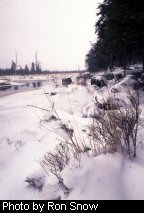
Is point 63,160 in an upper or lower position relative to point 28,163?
upper

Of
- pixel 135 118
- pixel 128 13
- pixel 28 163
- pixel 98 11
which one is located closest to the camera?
A: pixel 135 118

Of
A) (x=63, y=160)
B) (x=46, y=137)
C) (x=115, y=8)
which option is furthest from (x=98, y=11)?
(x=63, y=160)

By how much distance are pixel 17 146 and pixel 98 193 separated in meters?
3.17

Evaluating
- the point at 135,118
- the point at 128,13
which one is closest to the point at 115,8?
the point at 128,13

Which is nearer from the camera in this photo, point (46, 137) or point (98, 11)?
point (46, 137)

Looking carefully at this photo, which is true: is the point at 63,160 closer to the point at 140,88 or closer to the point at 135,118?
the point at 135,118

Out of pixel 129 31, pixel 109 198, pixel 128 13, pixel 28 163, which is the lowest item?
pixel 28 163

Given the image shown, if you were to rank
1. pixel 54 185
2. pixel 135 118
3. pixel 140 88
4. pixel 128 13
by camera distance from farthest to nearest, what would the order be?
pixel 140 88 < pixel 128 13 < pixel 135 118 < pixel 54 185

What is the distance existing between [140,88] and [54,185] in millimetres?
8966
